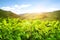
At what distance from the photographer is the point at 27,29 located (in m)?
3.50

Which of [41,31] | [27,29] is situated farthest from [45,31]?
[27,29]

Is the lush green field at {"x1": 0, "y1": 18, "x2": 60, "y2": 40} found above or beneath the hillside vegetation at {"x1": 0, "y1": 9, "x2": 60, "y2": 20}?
beneath

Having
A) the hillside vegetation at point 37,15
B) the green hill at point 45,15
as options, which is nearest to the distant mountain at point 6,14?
the hillside vegetation at point 37,15

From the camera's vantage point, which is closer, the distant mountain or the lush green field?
the lush green field

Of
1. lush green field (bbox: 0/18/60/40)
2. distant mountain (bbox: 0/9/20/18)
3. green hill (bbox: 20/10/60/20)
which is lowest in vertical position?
lush green field (bbox: 0/18/60/40)

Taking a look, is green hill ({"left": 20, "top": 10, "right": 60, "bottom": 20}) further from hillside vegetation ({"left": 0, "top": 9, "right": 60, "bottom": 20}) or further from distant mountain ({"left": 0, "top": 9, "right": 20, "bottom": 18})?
distant mountain ({"left": 0, "top": 9, "right": 20, "bottom": 18})

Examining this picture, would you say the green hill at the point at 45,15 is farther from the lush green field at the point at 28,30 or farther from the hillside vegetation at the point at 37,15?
the lush green field at the point at 28,30

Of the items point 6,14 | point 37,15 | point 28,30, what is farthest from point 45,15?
point 28,30

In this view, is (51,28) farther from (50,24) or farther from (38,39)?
(38,39)

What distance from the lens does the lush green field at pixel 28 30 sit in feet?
11.0

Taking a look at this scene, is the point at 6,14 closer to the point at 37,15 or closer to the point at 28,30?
the point at 37,15

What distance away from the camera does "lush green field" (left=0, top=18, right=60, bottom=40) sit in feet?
11.0

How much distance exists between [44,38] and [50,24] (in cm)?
30

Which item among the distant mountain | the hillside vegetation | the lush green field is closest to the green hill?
the hillside vegetation
